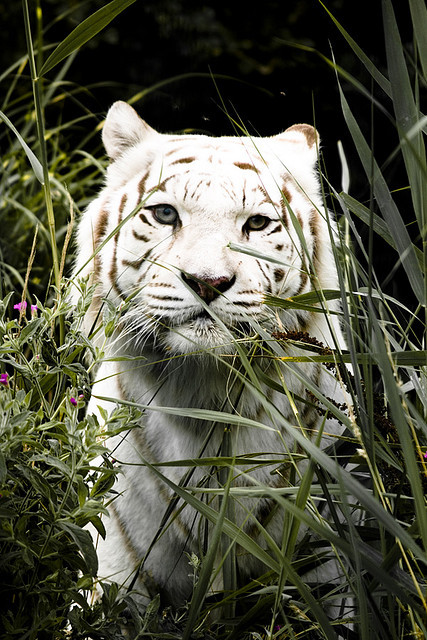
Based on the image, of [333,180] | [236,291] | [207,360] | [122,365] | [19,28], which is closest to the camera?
[236,291]

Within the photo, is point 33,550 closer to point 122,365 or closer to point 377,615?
point 377,615

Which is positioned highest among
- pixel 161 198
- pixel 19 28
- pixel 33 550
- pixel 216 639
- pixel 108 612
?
pixel 19 28

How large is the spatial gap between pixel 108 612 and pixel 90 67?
16.5 feet

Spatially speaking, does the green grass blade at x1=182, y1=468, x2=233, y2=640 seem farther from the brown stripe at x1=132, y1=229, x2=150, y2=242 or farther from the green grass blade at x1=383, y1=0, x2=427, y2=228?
the brown stripe at x1=132, y1=229, x2=150, y2=242

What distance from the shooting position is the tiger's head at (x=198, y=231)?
160cm

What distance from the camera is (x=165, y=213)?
1.81 metres

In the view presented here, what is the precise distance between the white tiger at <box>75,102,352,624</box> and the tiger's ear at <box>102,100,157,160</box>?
3.2 inches

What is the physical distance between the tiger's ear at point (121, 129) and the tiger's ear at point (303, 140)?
417 millimetres

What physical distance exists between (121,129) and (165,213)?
1.36 ft

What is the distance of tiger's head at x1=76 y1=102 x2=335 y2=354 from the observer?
1.60m

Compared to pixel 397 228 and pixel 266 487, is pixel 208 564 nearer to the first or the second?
pixel 266 487

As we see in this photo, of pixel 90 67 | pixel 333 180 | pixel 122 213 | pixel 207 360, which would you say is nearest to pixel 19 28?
pixel 90 67

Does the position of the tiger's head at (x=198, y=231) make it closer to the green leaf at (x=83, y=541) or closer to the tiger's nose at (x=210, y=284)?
the tiger's nose at (x=210, y=284)

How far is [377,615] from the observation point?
109 cm
